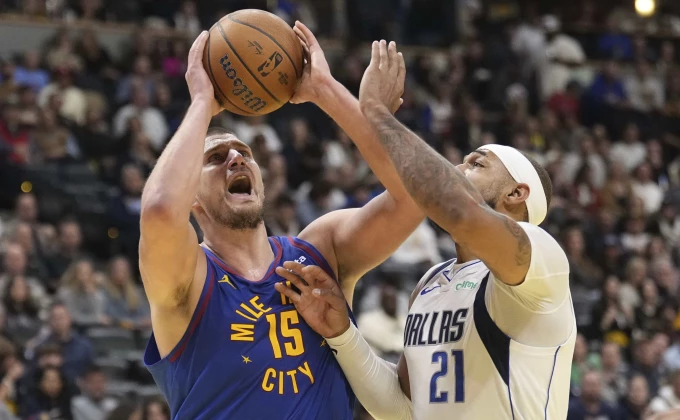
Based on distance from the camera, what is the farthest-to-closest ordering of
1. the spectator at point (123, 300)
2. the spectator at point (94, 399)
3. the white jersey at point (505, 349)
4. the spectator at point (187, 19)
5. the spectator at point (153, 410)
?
the spectator at point (187, 19)
the spectator at point (123, 300)
the spectator at point (94, 399)
the spectator at point (153, 410)
the white jersey at point (505, 349)

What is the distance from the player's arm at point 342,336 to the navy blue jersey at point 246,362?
60 millimetres

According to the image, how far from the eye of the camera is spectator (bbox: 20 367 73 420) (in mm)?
9172

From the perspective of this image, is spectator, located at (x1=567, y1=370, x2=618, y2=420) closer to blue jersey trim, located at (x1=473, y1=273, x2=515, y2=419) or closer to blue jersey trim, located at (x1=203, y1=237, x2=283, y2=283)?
blue jersey trim, located at (x1=203, y1=237, x2=283, y2=283)

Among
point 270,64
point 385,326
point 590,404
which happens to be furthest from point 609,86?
point 270,64

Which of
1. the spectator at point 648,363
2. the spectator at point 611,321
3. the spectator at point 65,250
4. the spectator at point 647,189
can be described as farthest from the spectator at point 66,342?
the spectator at point 647,189

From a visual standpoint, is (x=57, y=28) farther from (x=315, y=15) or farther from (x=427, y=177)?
(x=427, y=177)

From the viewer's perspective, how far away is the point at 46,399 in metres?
9.23

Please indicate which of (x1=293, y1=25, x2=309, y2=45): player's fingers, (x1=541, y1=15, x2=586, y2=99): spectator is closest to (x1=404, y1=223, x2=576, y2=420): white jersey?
(x1=293, y1=25, x2=309, y2=45): player's fingers

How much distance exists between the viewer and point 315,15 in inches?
706

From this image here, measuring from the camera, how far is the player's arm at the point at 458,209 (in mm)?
3908

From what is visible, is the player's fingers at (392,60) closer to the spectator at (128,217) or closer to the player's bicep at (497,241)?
the player's bicep at (497,241)

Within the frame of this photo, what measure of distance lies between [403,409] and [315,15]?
45.3 feet

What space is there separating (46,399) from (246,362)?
17.5ft

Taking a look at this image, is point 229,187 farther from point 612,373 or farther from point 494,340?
point 612,373
